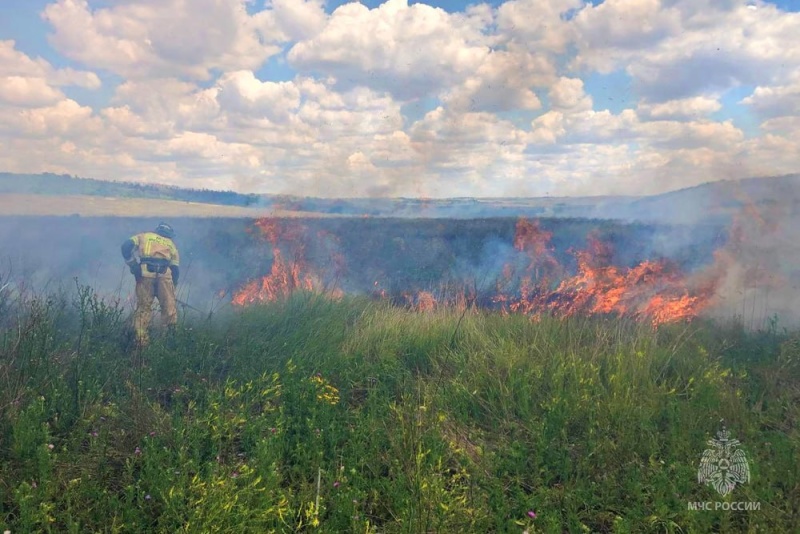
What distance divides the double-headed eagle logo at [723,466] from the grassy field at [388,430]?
0.20ft

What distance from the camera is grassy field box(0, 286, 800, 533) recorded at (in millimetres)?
2994

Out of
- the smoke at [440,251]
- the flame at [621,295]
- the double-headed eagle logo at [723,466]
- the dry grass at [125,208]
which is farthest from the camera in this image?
the dry grass at [125,208]

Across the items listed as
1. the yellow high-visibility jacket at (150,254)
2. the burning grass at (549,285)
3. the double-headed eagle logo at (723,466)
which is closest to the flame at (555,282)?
the burning grass at (549,285)

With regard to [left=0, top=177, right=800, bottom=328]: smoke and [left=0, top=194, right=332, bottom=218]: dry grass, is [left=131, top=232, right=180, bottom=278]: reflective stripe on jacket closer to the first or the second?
[left=0, top=177, right=800, bottom=328]: smoke

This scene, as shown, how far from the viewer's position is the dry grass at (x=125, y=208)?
1378 cm

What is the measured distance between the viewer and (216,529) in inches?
107

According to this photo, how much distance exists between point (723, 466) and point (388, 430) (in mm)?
2303

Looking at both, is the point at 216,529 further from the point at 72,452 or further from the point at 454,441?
the point at 454,441

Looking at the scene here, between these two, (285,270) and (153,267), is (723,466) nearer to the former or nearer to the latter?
(153,267)

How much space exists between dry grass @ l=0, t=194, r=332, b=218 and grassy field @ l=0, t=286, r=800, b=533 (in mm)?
9165

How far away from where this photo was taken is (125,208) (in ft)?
51.8

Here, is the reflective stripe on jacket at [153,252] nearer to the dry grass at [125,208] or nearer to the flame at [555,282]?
the flame at [555,282]

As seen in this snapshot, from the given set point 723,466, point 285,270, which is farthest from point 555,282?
point 723,466

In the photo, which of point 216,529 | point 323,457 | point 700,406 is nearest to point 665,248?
point 700,406
